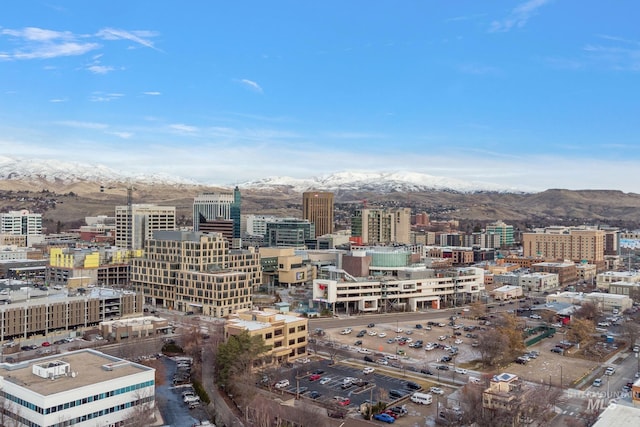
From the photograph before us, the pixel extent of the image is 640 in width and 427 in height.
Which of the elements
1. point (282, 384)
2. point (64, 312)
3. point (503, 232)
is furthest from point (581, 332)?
point (503, 232)

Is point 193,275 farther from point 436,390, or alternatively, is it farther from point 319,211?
point 319,211

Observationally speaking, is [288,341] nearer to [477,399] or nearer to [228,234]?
[477,399]

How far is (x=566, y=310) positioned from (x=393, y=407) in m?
19.6

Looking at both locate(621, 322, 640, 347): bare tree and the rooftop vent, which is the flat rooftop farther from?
locate(621, 322, 640, 347): bare tree

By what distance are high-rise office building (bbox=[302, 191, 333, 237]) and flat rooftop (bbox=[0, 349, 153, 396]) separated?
65.0 metres

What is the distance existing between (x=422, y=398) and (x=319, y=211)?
6540 cm

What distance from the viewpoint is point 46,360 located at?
62.6ft

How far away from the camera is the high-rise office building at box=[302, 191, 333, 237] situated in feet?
277

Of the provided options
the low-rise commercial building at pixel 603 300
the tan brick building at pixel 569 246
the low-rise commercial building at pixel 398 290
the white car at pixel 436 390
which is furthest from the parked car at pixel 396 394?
the tan brick building at pixel 569 246

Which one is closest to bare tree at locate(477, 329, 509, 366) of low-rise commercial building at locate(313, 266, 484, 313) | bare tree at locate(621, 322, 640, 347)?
bare tree at locate(621, 322, 640, 347)

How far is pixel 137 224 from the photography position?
212 ft

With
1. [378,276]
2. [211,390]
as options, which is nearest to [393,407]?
[211,390]

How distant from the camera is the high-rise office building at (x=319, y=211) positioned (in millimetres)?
84438

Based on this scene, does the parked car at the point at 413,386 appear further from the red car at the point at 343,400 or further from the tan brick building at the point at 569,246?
the tan brick building at the point at 569,246
